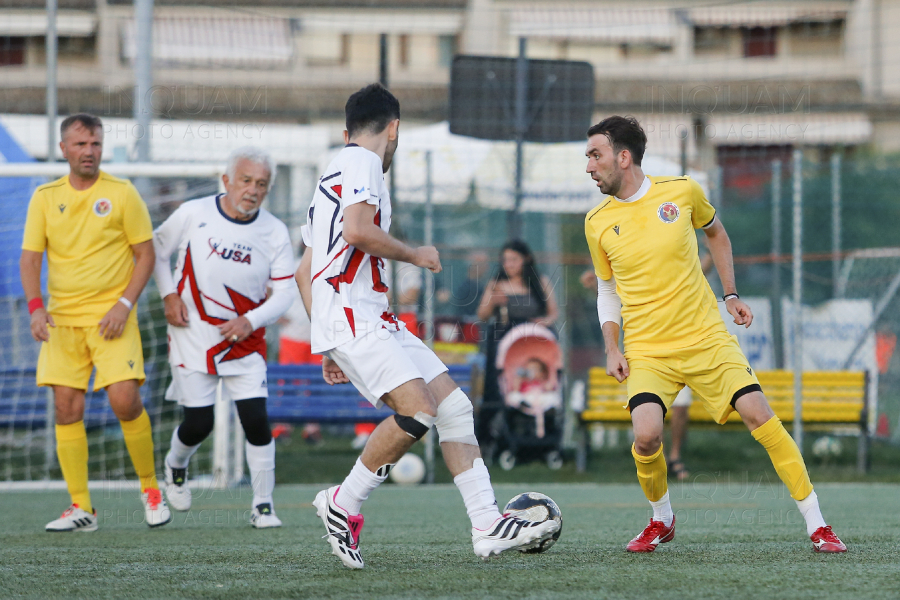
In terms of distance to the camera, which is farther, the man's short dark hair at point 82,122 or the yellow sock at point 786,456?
the man's short dark hair at point 82,122

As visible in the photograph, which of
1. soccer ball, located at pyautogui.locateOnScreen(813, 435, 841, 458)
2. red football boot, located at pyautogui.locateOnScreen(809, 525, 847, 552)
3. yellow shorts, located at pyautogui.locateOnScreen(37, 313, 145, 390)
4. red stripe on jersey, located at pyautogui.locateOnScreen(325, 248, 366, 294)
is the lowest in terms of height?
soccer ball, located at pyautogui.locateOnScreen(813, 435, 841, 458)

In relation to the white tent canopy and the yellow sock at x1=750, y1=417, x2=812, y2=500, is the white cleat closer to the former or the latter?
the yellow sock at x1=750, y1=417, x2=812, y2=500

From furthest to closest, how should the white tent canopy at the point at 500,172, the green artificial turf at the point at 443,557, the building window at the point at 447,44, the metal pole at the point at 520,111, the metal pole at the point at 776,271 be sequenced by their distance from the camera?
the building window at the point at 447,44, the white tent canopy at the point at 500,172, the metal pole at the point at 776,271, the metal pole at the point at 520,111, the green artificial turf at the point at 443,557

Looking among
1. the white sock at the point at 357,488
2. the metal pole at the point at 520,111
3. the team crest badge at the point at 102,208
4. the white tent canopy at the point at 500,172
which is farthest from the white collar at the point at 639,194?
the white tent canopy at the point at 500,172

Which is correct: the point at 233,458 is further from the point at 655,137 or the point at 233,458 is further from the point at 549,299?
the point at 655,137

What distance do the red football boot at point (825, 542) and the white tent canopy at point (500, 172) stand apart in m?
6.91

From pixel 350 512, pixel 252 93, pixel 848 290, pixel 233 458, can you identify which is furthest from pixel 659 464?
pixel 252 93

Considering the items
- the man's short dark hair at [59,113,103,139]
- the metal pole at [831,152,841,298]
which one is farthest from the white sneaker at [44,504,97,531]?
the metal pole at [831,152,841,298]

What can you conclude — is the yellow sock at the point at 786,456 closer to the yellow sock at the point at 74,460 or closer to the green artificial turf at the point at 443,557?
the green artificial turf at the point at 443,557

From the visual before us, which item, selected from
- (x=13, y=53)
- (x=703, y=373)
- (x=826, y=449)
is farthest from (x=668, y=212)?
(x=13, y=53)

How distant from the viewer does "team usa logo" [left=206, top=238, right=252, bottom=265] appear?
5938 mm

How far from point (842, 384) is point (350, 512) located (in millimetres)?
6627

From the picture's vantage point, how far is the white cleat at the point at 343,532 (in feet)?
12.9

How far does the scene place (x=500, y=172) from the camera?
12531 millimetres
